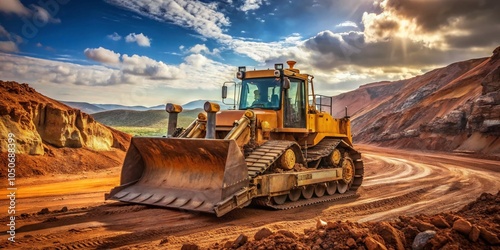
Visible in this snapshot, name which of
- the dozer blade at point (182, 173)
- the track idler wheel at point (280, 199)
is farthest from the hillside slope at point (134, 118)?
the track idler wheel at point (280, 199)

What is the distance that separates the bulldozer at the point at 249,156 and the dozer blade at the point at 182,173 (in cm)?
2

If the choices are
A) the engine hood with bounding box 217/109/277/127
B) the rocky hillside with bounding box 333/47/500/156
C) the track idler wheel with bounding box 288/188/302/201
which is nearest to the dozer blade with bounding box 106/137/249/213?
the engine hood with bounding box 217/109/277/127

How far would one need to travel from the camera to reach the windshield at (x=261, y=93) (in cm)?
1085

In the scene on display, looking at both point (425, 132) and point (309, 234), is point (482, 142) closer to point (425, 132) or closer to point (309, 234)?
point (425, 132)

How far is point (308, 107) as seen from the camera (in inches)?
459

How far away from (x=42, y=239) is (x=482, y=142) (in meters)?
31.4

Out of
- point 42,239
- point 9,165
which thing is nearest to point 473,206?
point 42,239

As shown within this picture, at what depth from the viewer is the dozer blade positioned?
8.39 metres

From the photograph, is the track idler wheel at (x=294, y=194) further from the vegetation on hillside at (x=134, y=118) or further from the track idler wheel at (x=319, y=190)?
the vegetation on hillside at (x=134, y=118)

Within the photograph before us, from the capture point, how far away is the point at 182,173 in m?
9.38

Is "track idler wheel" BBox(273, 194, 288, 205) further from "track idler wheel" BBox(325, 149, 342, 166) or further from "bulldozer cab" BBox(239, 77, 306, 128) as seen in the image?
"track idler wheel" BBox(325, 149, 342, 166)

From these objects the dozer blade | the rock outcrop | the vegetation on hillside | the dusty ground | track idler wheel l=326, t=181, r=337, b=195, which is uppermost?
the vegetation on hillside

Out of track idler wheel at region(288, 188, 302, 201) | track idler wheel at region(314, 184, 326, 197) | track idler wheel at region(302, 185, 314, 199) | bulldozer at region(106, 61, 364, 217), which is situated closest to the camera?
bulldozer at region(106, 61, 364, 217)

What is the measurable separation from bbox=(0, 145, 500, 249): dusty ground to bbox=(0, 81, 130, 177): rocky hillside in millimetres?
1908
